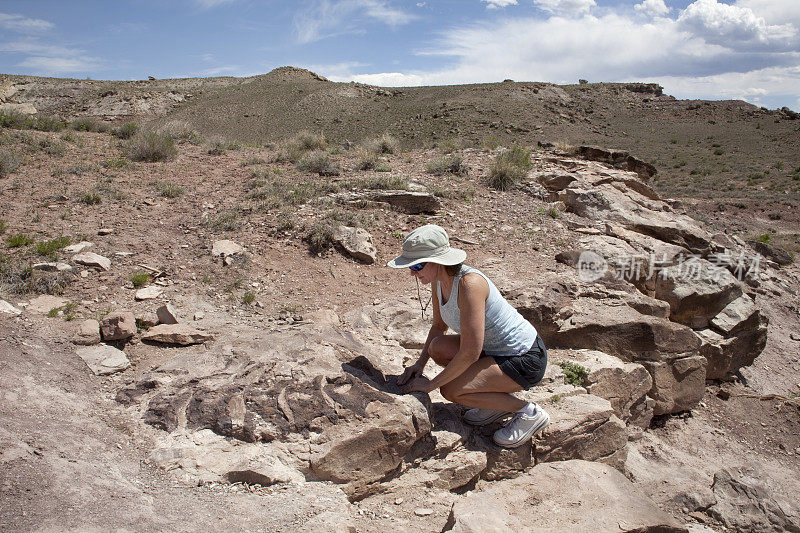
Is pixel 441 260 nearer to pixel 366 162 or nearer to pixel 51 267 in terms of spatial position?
pixel 51 267

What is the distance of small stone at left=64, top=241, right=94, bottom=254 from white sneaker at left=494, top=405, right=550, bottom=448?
4.77m

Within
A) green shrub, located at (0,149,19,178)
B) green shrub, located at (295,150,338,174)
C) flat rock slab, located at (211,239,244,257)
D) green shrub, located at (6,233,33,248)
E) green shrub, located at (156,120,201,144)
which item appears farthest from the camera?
green shrub, located at (156,120,201,144)

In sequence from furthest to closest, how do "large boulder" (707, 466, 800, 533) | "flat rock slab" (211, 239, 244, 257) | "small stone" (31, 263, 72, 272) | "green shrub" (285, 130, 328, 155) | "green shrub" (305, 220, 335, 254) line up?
"green shrub" (285, 130, 328, 155)
"green shrub" (305, 220, 335, 254)
"flat rock slab" (211, 239, 244, 257)
"small stone" (31, 263, 72, 272)
"large boulder" (707, 466, 800, 533)

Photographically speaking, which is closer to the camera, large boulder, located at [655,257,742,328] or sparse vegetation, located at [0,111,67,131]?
large boulder, located at [655,257,742,328]

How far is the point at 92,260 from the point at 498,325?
14.3 ft

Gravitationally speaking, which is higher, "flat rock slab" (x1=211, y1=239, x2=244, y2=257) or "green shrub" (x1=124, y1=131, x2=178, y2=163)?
"green shrub" (x1=124, y1=131, x2=178, y2=163)

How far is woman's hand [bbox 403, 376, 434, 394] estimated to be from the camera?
126 inches

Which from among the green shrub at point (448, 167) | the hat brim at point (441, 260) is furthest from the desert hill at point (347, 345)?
the hat brim at point (441, 260)

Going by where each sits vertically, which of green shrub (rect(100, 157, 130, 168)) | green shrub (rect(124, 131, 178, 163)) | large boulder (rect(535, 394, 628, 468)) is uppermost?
green shrub (rect(124, 131, 178, 163))

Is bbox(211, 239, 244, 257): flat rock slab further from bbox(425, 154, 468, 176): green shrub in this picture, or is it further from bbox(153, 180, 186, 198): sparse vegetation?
bbox(425, 154, 468, 176): green shrub

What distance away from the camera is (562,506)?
9.20 feet

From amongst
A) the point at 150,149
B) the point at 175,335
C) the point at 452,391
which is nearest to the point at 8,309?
the point at 175,335

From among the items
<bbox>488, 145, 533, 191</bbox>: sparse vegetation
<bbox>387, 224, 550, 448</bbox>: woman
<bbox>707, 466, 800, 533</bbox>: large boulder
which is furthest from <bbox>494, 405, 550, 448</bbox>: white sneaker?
<bbox>488, 145, 533, 191</bbox>: sparse vegetation

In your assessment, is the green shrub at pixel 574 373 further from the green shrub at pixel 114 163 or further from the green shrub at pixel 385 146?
the green shrub at pixel 385 146
